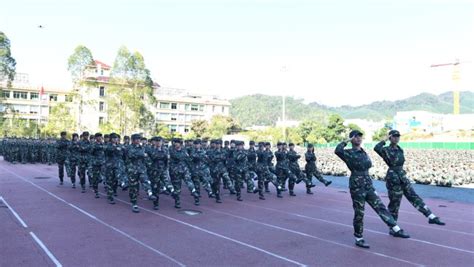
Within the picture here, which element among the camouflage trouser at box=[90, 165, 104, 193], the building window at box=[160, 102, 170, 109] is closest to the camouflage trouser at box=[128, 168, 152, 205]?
the camouflage trouser at box=[90, 165, 104, 193]

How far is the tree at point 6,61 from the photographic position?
3127 centimetres

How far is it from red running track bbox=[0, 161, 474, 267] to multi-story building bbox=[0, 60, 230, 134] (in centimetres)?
2796

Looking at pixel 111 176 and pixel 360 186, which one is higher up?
pixel 360 186

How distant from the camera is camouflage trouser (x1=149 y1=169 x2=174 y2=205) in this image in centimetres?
964

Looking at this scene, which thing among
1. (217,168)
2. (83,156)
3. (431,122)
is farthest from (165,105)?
(217,168)

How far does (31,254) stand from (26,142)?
2063 cm

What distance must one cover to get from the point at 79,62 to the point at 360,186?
110 feet

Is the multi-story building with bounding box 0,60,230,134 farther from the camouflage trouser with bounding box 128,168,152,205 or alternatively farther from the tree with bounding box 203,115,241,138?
the camouflage trouser with bounding box 128,168,152,205

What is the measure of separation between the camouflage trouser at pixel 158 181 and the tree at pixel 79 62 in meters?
28.5

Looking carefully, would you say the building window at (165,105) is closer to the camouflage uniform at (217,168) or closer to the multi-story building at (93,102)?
the multi-story building at (93,102)

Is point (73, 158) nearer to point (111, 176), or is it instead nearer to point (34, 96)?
point (111, 176)

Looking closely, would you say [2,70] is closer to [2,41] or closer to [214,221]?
[2,41]

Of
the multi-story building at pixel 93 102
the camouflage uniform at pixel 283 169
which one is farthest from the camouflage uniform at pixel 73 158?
the multi-story building at pixel 93 102

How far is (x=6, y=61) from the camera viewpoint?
31.6 metres
